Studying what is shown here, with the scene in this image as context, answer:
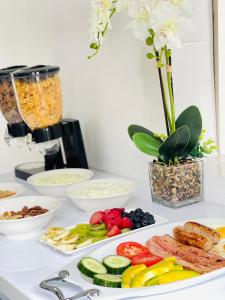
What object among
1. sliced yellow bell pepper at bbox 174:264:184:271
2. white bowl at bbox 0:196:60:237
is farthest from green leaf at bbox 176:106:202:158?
sliced yellow bell pepper at bbox 174:264:184:271

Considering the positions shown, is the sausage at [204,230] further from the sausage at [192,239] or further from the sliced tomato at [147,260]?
the sliced tomato at [147,260]

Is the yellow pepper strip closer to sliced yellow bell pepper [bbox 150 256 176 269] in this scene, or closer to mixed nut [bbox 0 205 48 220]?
sliced yellow bell pepper [bbox 150 256 176 269]

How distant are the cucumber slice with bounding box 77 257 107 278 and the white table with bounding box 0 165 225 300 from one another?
7 centimetres

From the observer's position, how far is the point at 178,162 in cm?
136

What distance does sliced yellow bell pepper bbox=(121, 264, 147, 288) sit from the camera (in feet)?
3.11

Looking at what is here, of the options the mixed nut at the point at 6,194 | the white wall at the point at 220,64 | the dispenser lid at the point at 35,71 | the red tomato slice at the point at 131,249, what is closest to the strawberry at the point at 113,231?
the red tomato slice at the point at 131,249

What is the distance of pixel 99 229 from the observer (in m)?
1.24

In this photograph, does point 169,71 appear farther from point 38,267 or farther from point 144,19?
point 38,267

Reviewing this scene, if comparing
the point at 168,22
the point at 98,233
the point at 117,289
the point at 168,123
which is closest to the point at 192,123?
the point at 168,123

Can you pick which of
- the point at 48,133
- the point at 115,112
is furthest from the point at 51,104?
the point at 115,112

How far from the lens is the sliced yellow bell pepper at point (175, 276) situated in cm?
93

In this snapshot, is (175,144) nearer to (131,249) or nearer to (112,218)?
(112,218)

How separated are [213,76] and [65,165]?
67 centimetres

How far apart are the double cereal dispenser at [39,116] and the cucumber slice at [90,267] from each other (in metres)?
0.69
